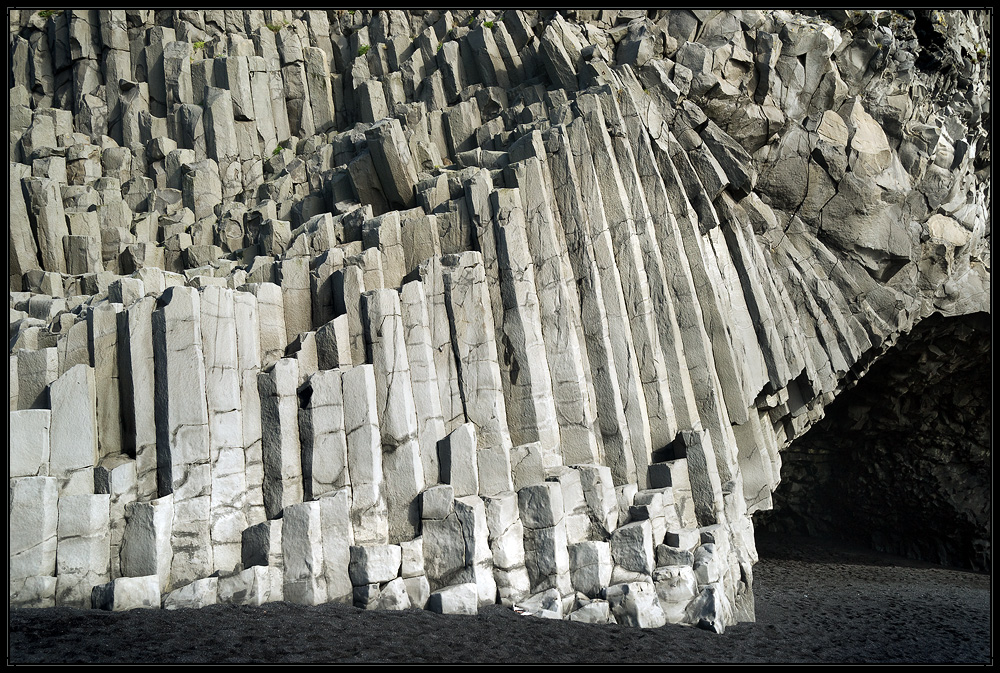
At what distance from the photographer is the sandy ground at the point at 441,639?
8.47 m

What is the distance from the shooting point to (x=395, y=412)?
1238 cm

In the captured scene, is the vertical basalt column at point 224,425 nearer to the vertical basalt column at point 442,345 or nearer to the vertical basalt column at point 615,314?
the vertical basalt column at point 442,345

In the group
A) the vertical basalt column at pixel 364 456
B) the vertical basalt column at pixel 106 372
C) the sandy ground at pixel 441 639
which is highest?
the vertical basalt column at pixel 106 372

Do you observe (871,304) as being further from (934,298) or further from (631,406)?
(631,406)

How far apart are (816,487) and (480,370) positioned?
54.8 ft

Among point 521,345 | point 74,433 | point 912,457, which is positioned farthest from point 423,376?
point 912,457

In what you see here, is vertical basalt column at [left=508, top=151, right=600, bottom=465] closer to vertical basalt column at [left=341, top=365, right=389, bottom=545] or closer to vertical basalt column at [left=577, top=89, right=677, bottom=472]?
vertical basalt column at [left=577, top=89, right=677, bottom=472]

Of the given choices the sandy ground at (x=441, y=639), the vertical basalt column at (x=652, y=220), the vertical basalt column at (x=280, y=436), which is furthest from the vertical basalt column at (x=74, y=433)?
the vertical basalt column at (x=652, y=220)

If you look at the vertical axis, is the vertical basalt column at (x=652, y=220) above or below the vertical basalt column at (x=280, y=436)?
above

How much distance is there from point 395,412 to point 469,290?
2774 millimetres

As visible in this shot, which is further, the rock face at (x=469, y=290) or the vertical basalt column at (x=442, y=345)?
the vertical basalt column at (x=442, y=345)

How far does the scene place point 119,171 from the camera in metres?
22.8

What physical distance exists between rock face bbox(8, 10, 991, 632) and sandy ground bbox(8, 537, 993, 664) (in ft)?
2.30

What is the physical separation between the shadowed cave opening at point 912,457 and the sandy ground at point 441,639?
8700 mm
